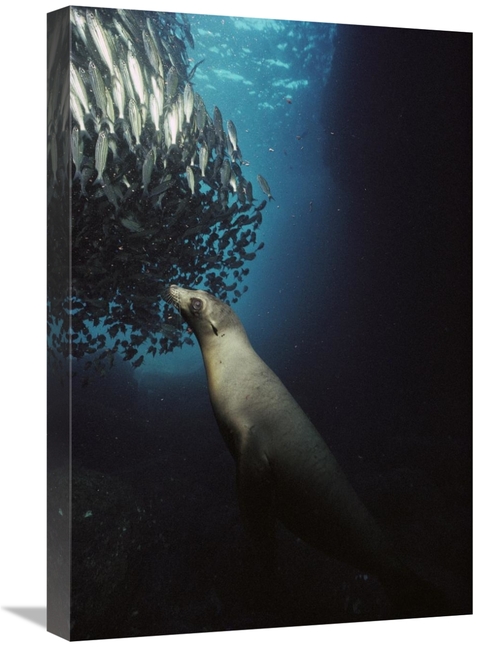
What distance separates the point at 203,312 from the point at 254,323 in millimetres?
362

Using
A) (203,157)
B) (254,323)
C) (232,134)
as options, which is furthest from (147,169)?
(254,323)

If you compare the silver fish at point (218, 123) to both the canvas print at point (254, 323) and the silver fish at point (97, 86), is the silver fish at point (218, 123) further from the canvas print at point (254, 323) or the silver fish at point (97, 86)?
the silver fish at point (97, 86)

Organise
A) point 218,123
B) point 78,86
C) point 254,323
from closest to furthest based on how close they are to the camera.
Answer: point 78,86
point 218,123
point 254,323

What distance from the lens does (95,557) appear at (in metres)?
8.04

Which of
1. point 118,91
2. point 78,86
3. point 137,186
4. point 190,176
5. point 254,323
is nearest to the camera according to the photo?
point 78,86

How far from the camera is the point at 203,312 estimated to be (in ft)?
27.7

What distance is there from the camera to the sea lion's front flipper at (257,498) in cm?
841

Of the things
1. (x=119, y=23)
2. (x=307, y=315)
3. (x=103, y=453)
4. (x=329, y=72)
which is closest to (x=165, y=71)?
(x=119, y=23)

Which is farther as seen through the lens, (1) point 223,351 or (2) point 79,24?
(1) point 223,351

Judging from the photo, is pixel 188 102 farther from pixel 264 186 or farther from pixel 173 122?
pixel 264 186

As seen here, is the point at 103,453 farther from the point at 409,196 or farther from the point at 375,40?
the point at 375,40

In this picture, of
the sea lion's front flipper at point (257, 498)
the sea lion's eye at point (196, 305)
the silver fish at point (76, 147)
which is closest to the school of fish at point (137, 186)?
the silver fish at point (76, 147)

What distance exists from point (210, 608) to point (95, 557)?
2.91 ft

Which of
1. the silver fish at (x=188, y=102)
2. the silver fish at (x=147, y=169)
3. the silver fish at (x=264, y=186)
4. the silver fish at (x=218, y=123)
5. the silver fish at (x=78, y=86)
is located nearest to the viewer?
the silver fish at (x=78, y=86)
